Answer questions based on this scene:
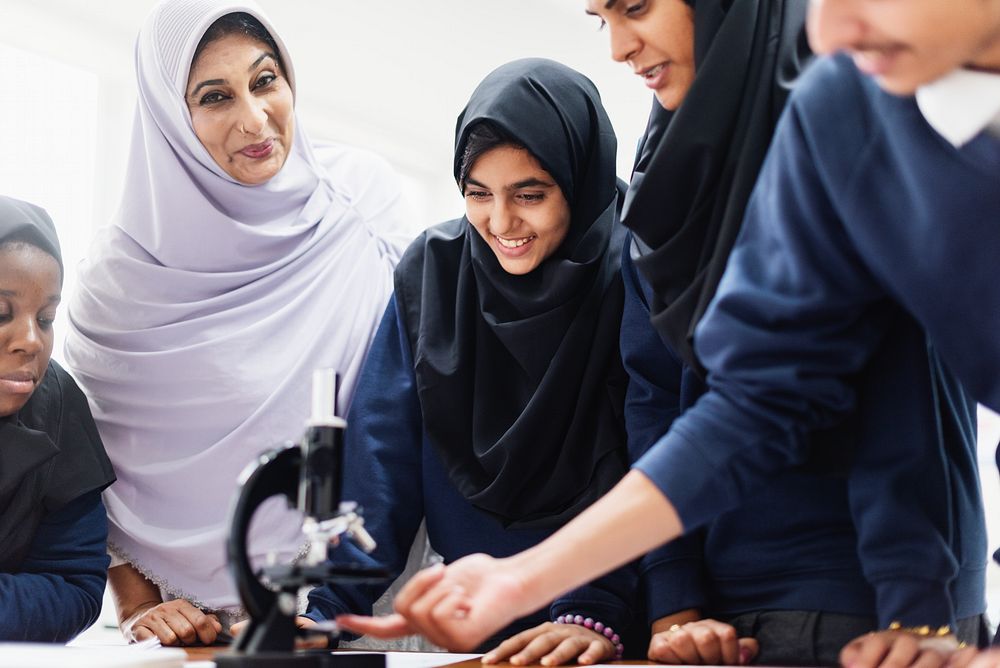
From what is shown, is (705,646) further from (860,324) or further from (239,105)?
(239,105)

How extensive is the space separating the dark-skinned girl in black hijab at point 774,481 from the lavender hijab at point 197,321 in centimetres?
79

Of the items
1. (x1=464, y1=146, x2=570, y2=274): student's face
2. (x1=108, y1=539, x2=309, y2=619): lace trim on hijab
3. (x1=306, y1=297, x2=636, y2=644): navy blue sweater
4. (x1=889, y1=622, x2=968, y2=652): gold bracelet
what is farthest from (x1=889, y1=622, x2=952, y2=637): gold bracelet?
(x1=108, y1=539, x2=309, y2=619): lace trim on hijab

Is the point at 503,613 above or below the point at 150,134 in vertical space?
below

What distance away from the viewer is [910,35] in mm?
872

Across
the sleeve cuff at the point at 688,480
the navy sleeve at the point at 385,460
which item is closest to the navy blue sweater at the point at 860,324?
the sleeve cuff at the point at 688,480

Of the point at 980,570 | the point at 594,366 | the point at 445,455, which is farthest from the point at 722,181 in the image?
the point at 445,455

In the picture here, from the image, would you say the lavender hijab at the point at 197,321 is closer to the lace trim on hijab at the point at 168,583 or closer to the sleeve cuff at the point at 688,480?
the lace trim on hijab at the point at 168,583

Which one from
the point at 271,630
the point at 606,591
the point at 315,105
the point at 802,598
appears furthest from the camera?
the point at 315,105

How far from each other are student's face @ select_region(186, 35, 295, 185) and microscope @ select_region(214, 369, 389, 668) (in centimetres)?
120

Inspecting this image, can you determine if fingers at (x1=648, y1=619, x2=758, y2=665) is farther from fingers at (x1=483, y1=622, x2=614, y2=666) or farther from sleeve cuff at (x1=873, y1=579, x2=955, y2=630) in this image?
sleeve cuff at (x1=873, y1=579, x2=955, y2=630)

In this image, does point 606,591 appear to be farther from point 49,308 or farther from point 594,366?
point 49,308

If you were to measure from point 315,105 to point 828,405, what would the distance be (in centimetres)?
360

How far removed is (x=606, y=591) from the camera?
1.54 meters

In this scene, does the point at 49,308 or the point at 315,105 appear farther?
the point at 315,105
